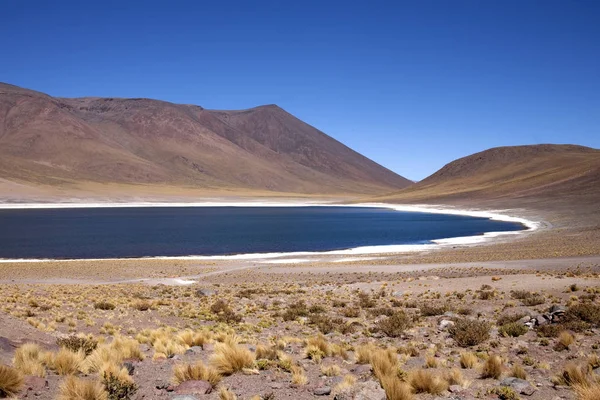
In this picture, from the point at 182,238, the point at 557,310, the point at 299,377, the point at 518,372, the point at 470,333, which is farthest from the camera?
the point at 182,238

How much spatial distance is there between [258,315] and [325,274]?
11623 mm

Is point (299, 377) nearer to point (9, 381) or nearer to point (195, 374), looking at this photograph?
point (195, 374)

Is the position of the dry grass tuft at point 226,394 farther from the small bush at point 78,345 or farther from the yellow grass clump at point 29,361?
the small bush at point 78,345

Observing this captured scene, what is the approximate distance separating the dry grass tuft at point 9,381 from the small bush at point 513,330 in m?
9.16

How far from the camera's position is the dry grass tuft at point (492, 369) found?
25.6ft

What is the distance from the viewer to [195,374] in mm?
7324

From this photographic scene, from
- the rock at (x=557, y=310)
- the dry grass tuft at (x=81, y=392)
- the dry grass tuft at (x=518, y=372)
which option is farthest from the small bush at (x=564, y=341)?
the dry grass tuft at (x=81, y=392)

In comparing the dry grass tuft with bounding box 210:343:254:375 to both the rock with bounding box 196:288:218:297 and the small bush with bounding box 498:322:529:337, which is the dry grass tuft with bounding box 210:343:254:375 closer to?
the small bush with bounding box 498:322:529:337

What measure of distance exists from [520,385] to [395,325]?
4745 millimetres

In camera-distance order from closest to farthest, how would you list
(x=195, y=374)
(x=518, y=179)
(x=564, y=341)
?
1. (x=195, y=374)
2. (x=564, y=341)
3. (x=518, y=179)

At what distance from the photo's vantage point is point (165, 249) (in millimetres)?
43312

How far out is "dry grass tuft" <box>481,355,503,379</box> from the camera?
7.80 metres

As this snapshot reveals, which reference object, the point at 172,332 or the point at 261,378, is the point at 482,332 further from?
the point at 172,332

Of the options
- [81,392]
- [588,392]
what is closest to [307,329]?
[81,392]
